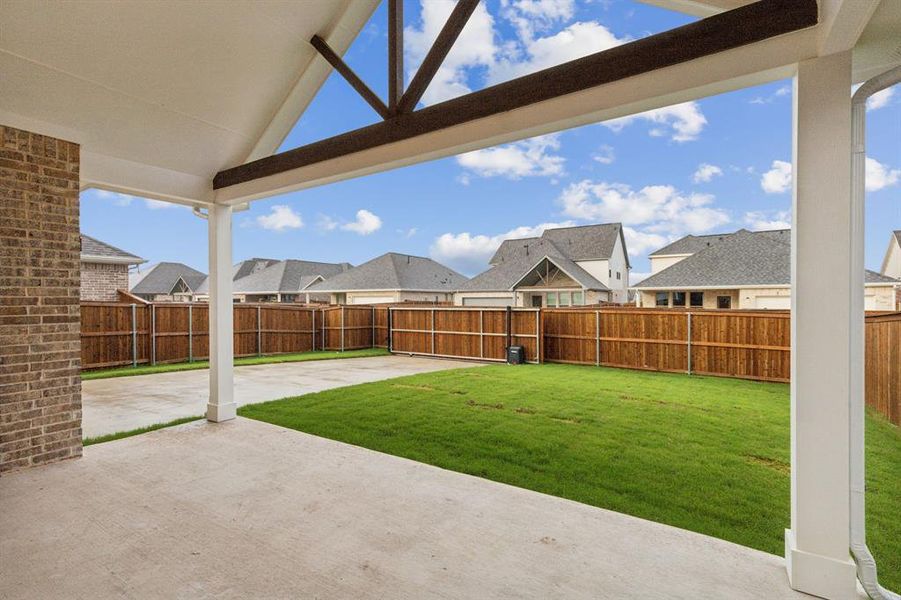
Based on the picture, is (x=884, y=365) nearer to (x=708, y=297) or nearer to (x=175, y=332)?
(x=708, y=297)

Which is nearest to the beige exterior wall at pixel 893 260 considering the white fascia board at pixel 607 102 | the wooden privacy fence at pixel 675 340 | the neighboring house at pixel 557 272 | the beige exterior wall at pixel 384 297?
the neighboring house at pixel 557 272

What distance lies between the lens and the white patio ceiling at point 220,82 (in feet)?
8.65

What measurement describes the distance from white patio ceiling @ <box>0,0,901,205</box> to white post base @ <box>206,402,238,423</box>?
2.73 m

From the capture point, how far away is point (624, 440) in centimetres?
532

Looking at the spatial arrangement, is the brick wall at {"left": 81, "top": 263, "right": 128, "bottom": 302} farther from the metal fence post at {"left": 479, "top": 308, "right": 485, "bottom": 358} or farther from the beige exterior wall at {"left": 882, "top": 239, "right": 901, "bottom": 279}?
the beige exterior wall at {"left": 882, "top": 239, "right": 901, "bottom": 279}

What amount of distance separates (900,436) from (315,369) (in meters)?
11.1

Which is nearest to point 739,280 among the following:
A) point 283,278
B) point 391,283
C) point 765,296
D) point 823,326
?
point 765,296

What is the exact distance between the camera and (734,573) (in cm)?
262

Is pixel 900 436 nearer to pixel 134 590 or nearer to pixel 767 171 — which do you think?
pixel 134 590

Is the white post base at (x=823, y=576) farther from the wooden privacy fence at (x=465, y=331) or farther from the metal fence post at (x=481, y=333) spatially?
the metal fence post at (x=481, y=333)

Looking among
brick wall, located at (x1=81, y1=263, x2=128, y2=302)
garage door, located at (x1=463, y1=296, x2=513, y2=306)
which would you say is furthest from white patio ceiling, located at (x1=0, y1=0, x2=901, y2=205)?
garage door, located at (x1=463, y1=296, x2=513, y2=306)

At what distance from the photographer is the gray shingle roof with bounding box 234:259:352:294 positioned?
1298 inches

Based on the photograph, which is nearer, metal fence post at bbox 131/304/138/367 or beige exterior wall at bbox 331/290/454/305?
metal fence post at bbox 131/304/138/367

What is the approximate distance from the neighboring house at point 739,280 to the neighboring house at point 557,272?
168 inches
